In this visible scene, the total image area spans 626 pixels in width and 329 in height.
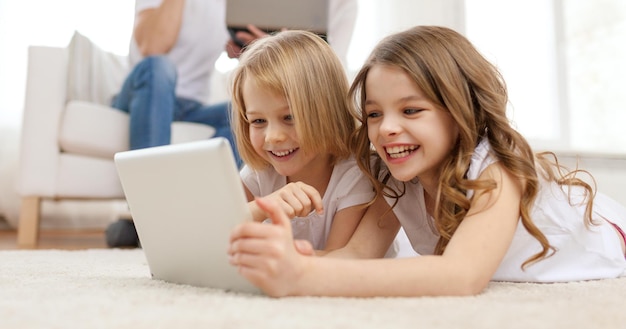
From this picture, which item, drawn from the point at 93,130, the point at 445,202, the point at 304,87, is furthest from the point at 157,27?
the point at 445,202

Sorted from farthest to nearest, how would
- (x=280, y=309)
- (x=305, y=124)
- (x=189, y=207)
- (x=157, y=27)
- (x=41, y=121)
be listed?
(x=157, y=27) < (x=41, y=121) < (x=305, y=124) < (x=189, y=207) < (x=280, y=309)

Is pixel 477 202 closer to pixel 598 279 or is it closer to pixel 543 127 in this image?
pixel 598 279

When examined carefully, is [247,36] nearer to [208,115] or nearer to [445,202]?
[208,115]

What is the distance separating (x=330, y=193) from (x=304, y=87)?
180mm

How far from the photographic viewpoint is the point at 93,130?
1.73 meters

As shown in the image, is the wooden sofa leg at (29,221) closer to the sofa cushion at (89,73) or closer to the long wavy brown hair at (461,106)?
the sofa cushion at (89,73)

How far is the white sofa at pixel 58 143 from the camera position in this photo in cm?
168

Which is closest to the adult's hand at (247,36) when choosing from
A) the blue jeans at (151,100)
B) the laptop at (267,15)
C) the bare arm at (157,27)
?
the laptop at (267,15)

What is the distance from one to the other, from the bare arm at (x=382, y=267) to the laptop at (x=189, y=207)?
0.04 m

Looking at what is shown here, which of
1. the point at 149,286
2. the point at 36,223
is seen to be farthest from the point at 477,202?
the point at 36,223

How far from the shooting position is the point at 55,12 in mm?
2627

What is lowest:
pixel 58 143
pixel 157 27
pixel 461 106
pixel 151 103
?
pixel 58 143

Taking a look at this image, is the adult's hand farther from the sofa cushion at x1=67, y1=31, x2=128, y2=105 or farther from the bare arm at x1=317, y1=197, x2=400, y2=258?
the bare arm at x1=317, y1=197, x2=400, y2=258

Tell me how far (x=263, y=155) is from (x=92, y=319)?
0.49 meters
